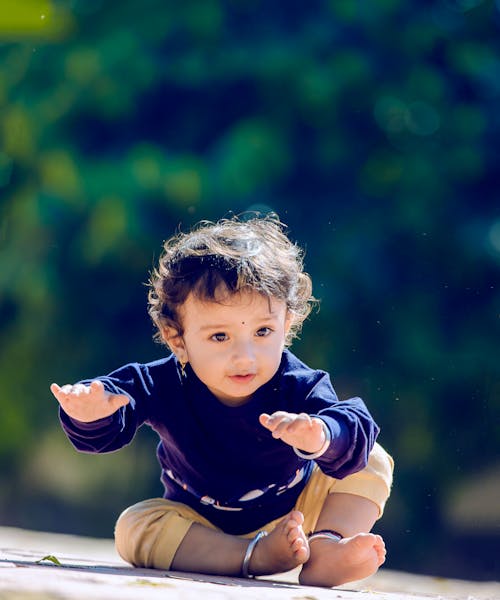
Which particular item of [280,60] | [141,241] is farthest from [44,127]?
[280,60]

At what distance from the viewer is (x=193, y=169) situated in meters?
5.57

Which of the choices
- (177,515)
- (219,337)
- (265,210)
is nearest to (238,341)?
(219,337)

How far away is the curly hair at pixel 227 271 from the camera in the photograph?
2.37 m

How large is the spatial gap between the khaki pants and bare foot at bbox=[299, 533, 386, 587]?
189 mm

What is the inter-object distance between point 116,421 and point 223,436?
25 cm

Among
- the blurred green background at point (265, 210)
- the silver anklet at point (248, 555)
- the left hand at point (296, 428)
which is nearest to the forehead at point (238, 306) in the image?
the left hand at point (296, 428)

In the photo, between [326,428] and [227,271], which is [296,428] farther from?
[227,271]

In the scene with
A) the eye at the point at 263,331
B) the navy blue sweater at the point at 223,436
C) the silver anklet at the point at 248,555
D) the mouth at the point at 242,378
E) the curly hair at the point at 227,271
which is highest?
the curly hair at the point at 227,271

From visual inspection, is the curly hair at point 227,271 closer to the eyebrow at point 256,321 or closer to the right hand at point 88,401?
the eyebrow at point 256,321

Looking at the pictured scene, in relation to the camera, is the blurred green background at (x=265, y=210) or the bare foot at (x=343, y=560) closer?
the bare foot at (x=343, y=560)

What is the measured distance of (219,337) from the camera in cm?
235

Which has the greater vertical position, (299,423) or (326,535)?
(299,423)

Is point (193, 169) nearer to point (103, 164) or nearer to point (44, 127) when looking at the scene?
point (103, 164)

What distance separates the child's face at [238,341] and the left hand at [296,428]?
0.29 metres
